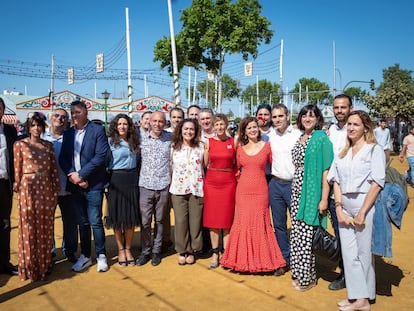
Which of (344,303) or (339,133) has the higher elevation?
(339,133)

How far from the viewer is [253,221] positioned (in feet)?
13.2

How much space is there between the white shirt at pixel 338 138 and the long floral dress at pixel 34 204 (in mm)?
3090

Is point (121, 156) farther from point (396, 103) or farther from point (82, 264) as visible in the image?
point (396, 103)

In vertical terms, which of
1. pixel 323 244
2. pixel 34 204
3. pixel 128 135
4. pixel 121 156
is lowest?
pixel 323 244

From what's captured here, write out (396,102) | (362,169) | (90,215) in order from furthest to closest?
(396,102) → (90,215) → (362,169)

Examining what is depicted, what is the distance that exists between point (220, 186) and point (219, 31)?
578 inches

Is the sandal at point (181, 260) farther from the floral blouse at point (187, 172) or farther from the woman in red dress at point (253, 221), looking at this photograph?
the floral blouse at point (187, 172)

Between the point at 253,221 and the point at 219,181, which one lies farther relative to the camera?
the point at 219,181

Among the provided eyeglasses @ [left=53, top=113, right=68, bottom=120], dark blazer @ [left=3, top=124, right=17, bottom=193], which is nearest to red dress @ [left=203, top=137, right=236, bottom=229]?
eyeglasses @ [left=53, top=113, right=68, bottom=120]

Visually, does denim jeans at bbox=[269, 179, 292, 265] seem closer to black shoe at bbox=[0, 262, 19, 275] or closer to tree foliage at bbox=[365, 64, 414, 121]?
black shoe at bbox=[0, 262, 19, 275]

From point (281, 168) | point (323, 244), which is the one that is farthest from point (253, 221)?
point (323, 244)

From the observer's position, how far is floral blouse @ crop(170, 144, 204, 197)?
429 centimetres

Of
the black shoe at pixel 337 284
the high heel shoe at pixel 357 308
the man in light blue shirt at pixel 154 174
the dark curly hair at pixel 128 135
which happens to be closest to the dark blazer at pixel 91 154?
the dark curly hair at pixel 128 135

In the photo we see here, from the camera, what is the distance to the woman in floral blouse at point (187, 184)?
14.1 feet
